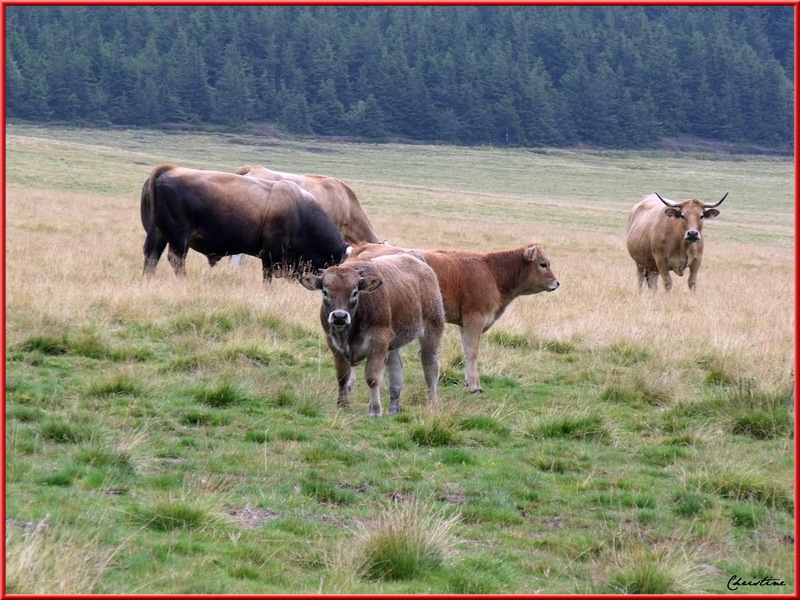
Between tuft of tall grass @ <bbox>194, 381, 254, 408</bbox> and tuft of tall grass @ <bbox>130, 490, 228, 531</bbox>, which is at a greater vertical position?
tuft of tall grass @ <bbox>130, 490, 228, 531</bbox>

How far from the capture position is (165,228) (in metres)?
14.7

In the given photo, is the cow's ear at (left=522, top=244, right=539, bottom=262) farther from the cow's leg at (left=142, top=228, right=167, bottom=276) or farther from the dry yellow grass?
the cow's leg at (left=142, top=228, right=167, bottom=276)

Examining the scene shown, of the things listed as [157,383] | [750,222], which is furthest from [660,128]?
[157,383]

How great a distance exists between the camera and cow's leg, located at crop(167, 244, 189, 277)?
47.4 ft

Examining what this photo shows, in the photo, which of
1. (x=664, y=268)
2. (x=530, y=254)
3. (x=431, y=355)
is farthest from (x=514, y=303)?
(x=431, y=355)

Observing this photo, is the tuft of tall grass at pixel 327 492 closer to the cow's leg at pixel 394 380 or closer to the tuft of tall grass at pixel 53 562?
the tuft of tall grass at pixel 53 562

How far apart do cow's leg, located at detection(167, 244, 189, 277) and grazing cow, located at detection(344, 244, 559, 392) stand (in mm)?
4405

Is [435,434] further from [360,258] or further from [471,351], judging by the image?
[360,258]

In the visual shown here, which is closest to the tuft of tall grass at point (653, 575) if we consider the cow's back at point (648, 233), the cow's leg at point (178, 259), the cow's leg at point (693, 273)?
the cow's leg at point (178, 259)

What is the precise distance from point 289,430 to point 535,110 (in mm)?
102651

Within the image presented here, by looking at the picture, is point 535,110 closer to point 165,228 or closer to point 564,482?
point 165,228

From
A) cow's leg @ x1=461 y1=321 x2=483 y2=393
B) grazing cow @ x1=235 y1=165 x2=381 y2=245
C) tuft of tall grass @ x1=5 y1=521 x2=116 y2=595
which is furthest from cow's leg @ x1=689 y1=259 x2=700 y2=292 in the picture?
tuft of tall grass @ x1=5 y1=521 x2=116 y2=595

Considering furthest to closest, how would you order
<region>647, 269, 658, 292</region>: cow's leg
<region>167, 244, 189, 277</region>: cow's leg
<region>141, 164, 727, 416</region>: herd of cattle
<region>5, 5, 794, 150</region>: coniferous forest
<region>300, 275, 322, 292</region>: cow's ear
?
<region>5, 5, 794, 150</region>: coniferous forest → <region>647, 269, 658, 292</region>: cow's leg → <region>167, 244, 189, 277</region>: cow's leg → <region>141, 164, 727, 416</region>: herd of cattle → <region>300, 275, 322, 292</region>: cow's ear

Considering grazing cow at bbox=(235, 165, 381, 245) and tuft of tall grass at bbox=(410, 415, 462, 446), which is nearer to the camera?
tuft of tall grass at bbox=(410, 415, 462, 446)
